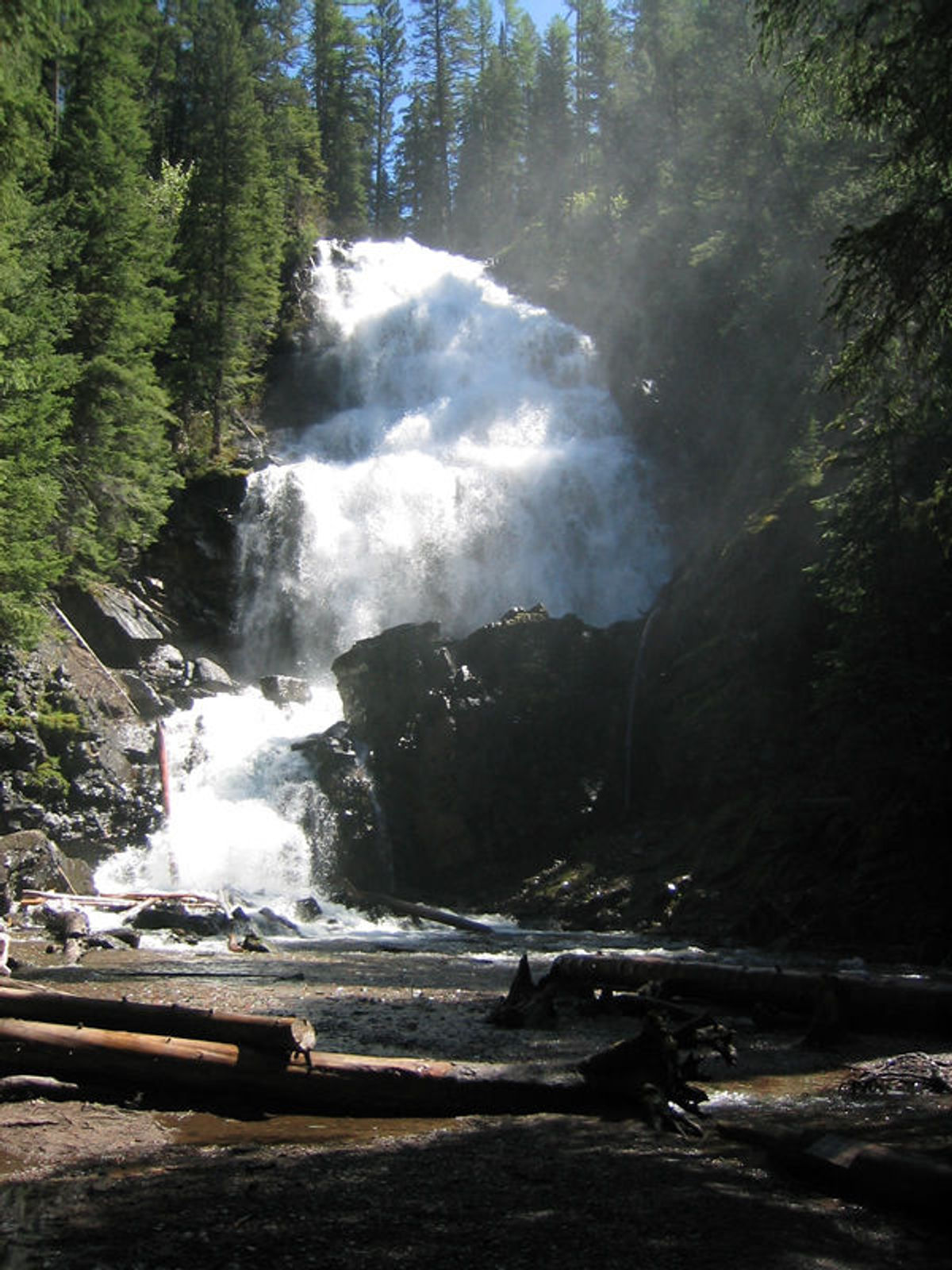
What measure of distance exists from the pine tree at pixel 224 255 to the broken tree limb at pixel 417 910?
55.4 ft

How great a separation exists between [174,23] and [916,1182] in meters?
60.0

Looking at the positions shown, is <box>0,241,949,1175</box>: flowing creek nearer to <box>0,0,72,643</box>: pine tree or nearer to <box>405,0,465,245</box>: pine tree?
<box>0,0,72,643</box>: pine tree

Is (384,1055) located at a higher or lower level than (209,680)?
lower

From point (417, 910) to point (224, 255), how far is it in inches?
962

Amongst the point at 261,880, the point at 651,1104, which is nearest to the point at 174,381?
the point at 261,880

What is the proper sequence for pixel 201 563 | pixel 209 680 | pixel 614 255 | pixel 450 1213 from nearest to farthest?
1. pixel 450 1213
2. pixel 209 680
3. pixel 201 563
4. pixel 614 255

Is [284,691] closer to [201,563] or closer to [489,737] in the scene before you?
[201,563]

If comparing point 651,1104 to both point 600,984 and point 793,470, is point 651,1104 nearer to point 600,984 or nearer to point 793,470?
point 600,984

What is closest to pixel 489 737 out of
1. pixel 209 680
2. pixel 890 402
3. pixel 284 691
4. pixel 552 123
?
pixel 284 691

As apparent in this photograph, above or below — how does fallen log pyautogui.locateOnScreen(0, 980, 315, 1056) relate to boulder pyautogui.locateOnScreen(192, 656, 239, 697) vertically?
below

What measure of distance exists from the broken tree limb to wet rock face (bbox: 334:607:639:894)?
2.05 m

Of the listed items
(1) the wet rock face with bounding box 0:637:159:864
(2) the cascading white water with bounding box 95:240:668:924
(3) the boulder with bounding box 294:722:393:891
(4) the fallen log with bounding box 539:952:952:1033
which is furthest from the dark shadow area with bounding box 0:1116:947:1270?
(3) the boulder with bounding box 294:722:393:891

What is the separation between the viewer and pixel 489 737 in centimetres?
2289

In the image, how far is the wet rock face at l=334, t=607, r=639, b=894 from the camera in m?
21.9
